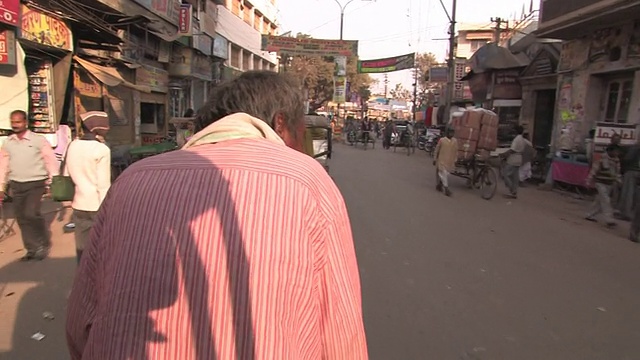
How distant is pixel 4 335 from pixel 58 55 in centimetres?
730

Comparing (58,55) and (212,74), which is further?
(212,74)

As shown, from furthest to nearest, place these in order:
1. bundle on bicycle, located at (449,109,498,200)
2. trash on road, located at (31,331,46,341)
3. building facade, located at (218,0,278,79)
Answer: building facade, located at (218,0,278,79) < bundle on bicycle, located at (449,109,498,200) < trash on road, located at (31,331,46,341)

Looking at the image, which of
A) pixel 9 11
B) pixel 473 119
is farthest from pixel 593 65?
pixel 9 11

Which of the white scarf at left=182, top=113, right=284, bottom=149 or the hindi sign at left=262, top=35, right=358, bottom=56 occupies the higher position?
the hindi sign at left=262, top=35, right=358, bottom=56

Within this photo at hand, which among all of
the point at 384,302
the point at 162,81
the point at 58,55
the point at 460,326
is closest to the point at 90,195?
the point at 384,302

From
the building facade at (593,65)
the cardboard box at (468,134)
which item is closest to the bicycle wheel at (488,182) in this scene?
the cardboard box at (468,134)

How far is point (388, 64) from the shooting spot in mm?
32500

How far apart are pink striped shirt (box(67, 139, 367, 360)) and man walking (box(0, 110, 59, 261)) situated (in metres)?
4.23

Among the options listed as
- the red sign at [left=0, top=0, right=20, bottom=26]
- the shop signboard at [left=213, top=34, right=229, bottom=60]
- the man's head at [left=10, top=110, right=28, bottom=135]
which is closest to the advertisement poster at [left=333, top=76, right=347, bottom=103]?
the shop signboard at [left=213, top=34, right=229, bottom=60]

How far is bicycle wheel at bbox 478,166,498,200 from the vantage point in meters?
9.92

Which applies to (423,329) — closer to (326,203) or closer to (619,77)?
(326,203)

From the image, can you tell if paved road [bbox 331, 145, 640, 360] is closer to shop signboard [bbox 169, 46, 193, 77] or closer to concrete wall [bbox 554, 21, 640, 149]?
concrete wall [bbox 554, 21, 640, 149]

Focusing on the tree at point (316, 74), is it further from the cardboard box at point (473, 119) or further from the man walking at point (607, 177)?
the man walking at point (607, 177)

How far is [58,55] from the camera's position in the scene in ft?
29.1
